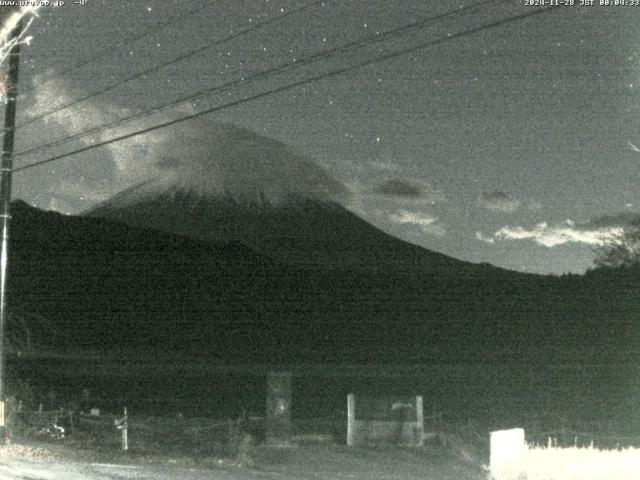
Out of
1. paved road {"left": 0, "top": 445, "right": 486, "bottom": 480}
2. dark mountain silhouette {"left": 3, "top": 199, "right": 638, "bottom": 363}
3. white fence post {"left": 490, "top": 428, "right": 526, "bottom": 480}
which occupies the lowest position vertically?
paved road {"left": 0, "top": 445, "right": 486, "bottom": 480}

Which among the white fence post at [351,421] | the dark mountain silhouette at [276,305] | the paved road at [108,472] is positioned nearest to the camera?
the paved road at [108,472]

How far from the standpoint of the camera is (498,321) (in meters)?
123

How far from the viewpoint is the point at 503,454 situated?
17219 mm

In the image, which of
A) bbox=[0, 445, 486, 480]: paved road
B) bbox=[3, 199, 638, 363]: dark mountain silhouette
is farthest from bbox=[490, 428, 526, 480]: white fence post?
bbox=[3, 199, 638, 363]: dark mountain silhouette

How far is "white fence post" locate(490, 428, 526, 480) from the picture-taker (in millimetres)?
16812

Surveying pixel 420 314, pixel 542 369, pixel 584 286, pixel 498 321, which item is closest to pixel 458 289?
pixel 420 314

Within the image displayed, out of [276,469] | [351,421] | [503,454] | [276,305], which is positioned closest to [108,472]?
[276,469]

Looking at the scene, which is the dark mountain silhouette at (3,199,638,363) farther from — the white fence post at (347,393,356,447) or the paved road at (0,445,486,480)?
the paved road at (0,445,486,480)

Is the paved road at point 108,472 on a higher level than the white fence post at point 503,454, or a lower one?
lower

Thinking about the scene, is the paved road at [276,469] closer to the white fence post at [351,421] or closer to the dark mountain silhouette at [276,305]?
the white fence post at [351,421]

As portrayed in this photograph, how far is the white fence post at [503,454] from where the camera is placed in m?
16.8

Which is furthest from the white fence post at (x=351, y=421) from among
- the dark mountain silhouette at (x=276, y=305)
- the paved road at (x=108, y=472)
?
the dark mountain silhouette at (x=276, y=305)

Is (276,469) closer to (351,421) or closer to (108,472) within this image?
(108,472)

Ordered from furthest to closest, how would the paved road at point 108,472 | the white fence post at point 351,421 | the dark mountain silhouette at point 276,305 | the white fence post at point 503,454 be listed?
the dark mountain silhouette at point 276,305
the white fence post at point 351,421
the white fence post at point 503,454
the paved road at point 108,472
